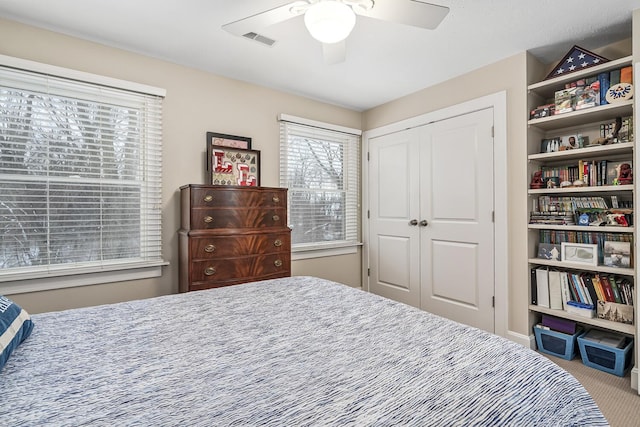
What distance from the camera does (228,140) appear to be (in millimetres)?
3051

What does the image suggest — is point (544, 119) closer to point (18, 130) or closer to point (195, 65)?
point (195, 65)

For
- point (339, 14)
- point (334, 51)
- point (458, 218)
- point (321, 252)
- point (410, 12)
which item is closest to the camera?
point (339, 14)

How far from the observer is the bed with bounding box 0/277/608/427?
0.72m

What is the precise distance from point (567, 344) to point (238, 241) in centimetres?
271

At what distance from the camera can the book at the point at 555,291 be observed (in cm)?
254

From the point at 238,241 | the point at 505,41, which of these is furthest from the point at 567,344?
the point at 238,241

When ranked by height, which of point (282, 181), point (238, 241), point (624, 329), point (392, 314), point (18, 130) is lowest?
point (624, 329)

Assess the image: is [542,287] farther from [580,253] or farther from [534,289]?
[580,253]

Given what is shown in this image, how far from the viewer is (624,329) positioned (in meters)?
2.18

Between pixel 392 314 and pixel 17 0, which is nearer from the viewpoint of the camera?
pixel 392 314

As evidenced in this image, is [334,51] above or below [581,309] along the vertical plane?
above

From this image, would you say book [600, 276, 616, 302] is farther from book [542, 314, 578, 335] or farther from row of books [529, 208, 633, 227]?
row of books [529, 208, 633, 227]

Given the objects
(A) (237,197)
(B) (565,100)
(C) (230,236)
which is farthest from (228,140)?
(B) (565,100)

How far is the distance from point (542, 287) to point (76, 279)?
360 centimetres
